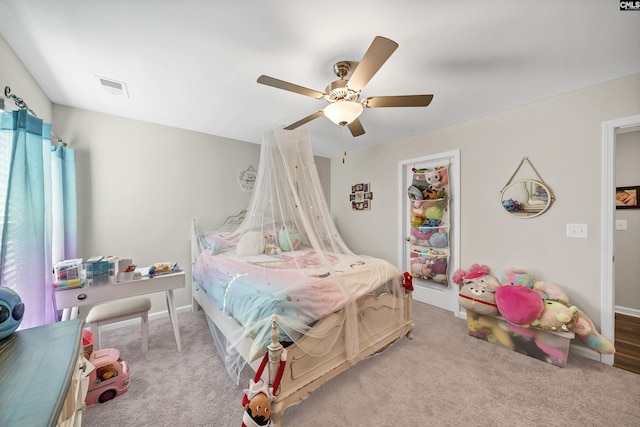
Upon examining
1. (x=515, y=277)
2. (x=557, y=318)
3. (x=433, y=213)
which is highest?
(x=433, y=213)

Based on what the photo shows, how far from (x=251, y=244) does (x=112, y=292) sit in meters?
1.25

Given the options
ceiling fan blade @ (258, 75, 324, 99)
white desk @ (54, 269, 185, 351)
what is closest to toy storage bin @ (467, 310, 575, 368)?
ceiling fan blade @ (258, 75, 324, 99)

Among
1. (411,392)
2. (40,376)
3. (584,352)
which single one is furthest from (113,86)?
(584,352)

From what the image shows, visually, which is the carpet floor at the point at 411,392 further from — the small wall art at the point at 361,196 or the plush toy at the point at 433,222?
the small wall art at the point at 361,196

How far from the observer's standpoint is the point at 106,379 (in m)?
1.73

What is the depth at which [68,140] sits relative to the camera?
103 inches

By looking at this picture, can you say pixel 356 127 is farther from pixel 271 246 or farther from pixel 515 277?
pixel 515 277

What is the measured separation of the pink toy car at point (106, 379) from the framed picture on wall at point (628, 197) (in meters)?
5.80

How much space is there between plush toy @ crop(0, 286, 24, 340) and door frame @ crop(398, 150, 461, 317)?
3.80 m

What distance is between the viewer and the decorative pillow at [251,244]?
2621mm

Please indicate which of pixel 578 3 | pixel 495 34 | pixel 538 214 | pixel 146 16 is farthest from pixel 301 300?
pixel 538 214

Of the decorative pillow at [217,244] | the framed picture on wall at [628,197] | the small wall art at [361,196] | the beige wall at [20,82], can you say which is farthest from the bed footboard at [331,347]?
the framed picture on wall at [628,197]

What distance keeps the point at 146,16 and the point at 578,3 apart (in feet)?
8.39

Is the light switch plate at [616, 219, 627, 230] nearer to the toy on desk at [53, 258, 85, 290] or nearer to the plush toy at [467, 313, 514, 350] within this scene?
the plush toy at [467, 313, 514, 350]
